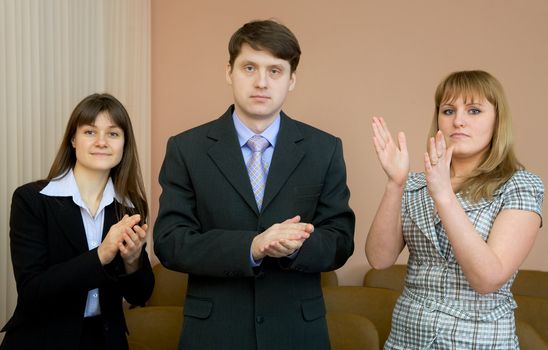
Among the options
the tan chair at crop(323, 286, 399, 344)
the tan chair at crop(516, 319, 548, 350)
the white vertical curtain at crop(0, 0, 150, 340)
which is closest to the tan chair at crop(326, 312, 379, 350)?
the tan chair at crop(323, 286, 399, 344)

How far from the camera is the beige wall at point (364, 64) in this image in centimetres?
432

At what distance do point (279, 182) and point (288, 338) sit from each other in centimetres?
52

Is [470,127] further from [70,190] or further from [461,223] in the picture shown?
[70,190]

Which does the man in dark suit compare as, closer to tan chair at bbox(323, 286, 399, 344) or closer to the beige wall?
tan chair at bbox(323, 286, 399, 344)

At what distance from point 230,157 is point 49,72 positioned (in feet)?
5.69

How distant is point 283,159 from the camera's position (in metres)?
2.17

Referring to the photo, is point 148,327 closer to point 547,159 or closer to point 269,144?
point 269,144

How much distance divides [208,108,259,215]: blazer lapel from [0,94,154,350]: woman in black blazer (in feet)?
1.16

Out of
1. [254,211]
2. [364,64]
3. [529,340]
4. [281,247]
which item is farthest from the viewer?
[364,64]

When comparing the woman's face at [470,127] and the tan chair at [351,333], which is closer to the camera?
the woman's face at [470,127]

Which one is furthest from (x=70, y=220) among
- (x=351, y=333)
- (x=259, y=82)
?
(x=351, y=333)

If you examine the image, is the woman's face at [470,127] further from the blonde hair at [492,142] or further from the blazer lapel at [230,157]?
the blazer lapel at [230,157]

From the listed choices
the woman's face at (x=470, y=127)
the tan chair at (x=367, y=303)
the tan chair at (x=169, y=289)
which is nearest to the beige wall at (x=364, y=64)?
the tan chair at (x=169, y=289)

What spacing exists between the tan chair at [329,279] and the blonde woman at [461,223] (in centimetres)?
193
